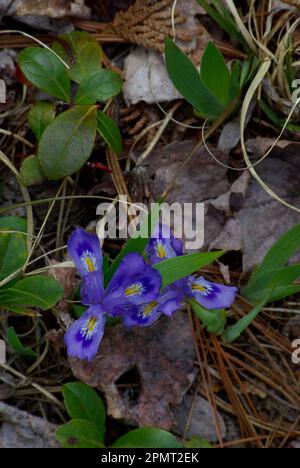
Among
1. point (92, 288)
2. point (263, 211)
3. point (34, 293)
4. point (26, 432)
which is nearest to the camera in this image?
point (92, 288)

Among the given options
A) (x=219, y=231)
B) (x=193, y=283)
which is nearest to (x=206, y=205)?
(x=219, y=231)

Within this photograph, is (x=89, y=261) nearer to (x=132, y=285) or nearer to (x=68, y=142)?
(x=132, y=285)

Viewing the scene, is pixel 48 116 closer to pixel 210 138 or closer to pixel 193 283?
pixel 210 138

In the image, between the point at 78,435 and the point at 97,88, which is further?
the point at 97,88

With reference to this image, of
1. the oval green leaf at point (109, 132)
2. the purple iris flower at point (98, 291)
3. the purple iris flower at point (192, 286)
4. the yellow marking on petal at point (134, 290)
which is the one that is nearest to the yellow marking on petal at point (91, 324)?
the purple iris flower at point (98, 291)

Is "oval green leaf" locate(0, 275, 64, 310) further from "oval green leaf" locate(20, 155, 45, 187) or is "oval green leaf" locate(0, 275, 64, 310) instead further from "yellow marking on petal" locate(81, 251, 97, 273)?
"oval green leaf" locate(20, 155, 45, 187)

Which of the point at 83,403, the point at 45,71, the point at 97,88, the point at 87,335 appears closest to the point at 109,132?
the point at 97,88

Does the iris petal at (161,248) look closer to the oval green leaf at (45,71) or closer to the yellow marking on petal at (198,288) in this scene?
the yellow marking on petal at (198,288)

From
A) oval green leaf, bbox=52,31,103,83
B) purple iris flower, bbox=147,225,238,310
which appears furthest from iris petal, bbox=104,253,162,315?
oval green leaf, bbox=52,31,103,83
